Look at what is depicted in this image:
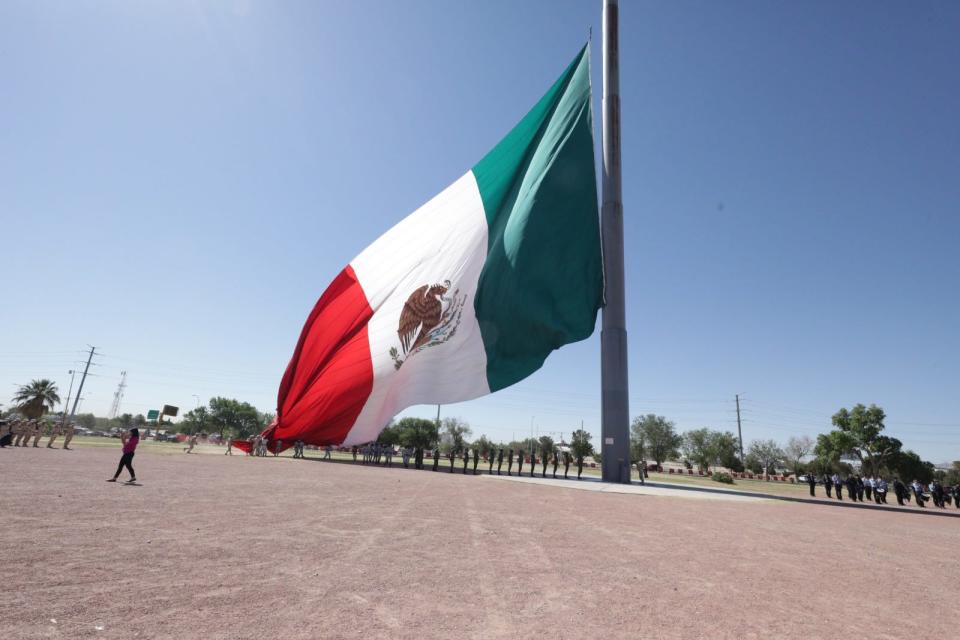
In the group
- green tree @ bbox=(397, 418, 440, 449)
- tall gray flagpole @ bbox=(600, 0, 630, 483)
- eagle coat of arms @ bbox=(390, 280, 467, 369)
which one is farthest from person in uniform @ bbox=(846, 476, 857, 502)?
green tree @ bbox=(397, 418, 440, 449)

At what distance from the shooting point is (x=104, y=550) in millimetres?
5629

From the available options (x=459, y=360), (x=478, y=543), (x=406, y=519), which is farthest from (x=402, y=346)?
(x=478, y=543)

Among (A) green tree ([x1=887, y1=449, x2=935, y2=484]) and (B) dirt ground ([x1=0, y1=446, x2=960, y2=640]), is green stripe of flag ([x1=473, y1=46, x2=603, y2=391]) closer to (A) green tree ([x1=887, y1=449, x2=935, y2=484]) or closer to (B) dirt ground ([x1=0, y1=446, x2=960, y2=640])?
(B) dirt ground ([x1=0, y1=446, x2=960, y2=640])

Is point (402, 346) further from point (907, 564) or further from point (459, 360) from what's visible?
point (907, 564)

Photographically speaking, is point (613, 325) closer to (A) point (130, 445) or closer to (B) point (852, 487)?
(B) point (852, 487)

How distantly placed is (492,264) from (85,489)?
14904 mm

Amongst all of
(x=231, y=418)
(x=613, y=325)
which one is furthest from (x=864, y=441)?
(x=231, y=418)

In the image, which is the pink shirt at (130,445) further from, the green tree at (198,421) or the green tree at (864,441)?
the green tree at (198,421)

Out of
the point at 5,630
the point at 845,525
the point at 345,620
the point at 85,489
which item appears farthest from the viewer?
the point at 845,525

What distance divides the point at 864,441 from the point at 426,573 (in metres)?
74.8

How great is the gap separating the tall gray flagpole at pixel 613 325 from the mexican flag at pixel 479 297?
347cm

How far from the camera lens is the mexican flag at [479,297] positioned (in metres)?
19.5

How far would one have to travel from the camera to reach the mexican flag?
19.5 meters

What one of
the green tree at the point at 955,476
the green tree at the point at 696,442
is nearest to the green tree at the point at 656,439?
the green tree at the point at 696,442
